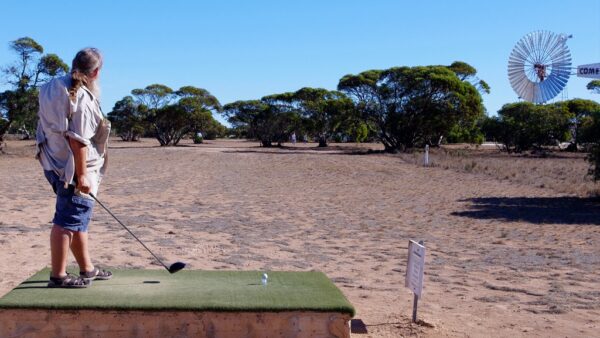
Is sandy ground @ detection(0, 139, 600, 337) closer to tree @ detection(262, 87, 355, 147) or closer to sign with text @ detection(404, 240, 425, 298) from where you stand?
sign with text @ detection(404, 240, 425, 298)

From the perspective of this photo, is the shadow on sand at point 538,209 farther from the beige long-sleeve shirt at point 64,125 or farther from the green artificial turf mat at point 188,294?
the beige long-sleeve shirt at point 64,125

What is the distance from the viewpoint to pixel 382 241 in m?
11.0

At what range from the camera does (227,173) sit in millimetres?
27109

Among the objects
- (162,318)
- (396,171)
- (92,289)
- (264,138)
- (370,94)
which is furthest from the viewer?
(264,138)

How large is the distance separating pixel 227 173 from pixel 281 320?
895 inches

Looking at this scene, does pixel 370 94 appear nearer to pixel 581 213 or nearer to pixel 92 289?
pixel 581 213

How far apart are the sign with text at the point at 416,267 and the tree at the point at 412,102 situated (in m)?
44.5

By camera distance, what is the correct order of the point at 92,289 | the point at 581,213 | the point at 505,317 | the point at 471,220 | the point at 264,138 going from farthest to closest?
the point at 264,138 → the point at 581,213 → the point at 471,220 → the point at 505,317 → the point at 92,289

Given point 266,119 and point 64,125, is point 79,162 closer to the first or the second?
point 64,125

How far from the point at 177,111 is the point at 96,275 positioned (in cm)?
6010

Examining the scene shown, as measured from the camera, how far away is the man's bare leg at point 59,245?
193 inches

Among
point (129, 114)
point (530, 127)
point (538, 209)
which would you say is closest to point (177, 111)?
point (129, 114)

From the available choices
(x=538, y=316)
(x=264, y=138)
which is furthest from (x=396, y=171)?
(x=264, y=138)

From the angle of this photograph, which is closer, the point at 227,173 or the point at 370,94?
the point at 227,173
